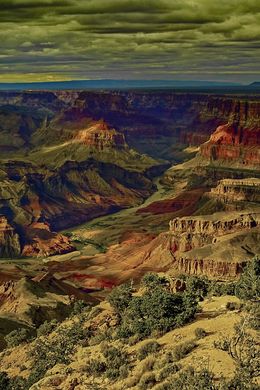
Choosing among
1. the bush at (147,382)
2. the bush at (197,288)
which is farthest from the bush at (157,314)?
the bush at (147,382)

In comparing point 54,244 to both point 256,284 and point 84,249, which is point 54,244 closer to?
point 84,249

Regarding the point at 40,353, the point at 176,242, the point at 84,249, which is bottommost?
the point at 84,249

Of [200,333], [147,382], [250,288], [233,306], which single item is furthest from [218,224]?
[147,382]

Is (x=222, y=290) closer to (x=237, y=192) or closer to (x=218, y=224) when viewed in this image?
(x=218, y=224)

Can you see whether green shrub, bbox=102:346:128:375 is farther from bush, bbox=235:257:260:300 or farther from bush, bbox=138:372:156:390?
bush, bbox=235:257:260:300

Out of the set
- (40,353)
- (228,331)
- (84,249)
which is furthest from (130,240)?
(228,331)

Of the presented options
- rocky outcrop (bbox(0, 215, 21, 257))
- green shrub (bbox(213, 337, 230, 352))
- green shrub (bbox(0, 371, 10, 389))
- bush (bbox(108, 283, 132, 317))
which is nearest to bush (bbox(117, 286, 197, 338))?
bush (bbox(108, 283, 132, 317))
